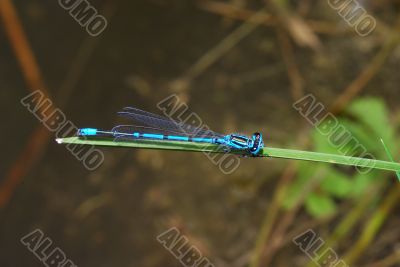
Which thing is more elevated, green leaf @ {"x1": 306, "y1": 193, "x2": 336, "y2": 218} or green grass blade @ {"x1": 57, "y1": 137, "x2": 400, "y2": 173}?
green leaf @ {"x1": 306, "y1": 193, "x2": 336, "y2": 218}

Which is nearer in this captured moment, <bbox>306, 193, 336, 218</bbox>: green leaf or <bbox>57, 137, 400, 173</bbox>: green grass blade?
<bbox>57, 137, 400, 173</bbox>: green grass blade

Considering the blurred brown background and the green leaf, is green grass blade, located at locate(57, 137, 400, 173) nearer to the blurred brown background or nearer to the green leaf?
the green leaf

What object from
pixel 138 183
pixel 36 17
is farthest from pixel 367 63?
pixel 36 17

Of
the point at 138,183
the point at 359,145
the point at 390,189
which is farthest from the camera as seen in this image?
the point at 138,183

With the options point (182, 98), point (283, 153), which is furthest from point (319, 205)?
point (283, 153)

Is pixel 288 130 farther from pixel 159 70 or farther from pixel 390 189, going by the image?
pixel 159 70

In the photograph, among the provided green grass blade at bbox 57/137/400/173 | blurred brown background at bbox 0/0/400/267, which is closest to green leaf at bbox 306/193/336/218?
blurred brown background at bbox 0/0/400/267

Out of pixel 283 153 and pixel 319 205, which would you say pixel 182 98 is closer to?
pixel 319 205

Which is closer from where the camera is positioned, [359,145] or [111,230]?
[359,145]

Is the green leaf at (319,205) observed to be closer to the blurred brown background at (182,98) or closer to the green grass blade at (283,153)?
the blurred brown background at (182,98)
